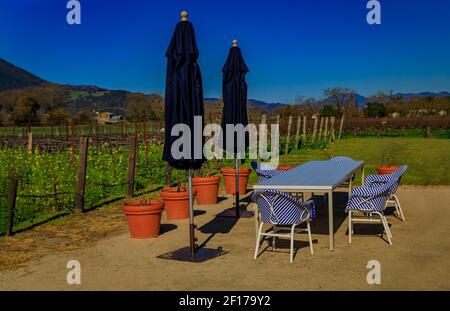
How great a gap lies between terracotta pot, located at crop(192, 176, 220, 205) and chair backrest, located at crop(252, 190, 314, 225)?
3.76 meters

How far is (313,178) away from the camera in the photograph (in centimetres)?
647

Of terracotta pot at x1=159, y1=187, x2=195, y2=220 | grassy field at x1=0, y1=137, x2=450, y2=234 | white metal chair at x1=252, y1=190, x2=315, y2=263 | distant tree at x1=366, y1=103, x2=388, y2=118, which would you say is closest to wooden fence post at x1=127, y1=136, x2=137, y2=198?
grassy field at x1=0, y1=137, x2=450, y2=234

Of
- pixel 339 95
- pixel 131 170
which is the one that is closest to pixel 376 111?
pixel 339 95

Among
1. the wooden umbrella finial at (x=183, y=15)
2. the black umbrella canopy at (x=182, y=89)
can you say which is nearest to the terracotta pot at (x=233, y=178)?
the black umbrella canopy at (x=182, y=89)

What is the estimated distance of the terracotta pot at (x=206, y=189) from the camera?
31.3 feet

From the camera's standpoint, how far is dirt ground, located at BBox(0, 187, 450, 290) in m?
4.87

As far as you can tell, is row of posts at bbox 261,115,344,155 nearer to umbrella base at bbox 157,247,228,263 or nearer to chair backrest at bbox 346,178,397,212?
chair backrest at bbox 346,178,397,212

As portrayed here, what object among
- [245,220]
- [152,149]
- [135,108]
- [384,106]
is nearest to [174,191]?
[245,220]

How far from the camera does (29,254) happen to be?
20.2 ft

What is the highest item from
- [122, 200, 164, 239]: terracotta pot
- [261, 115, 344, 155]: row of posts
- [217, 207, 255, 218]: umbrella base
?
[261, 115, 344, 155]: row of posts

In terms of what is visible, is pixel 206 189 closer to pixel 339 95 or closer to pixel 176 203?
pixel 176 203

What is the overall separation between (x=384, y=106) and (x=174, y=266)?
57945mm

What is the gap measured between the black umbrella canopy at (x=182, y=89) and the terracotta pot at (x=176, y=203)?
7.74 ft

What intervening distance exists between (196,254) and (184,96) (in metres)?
1.81
